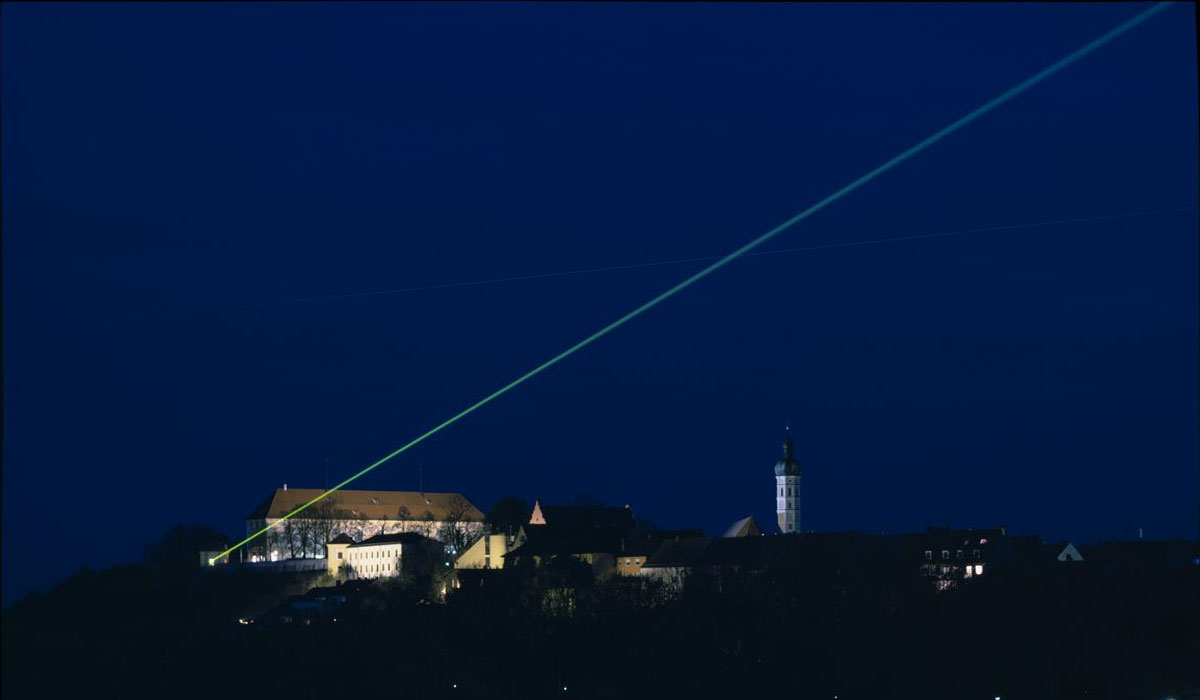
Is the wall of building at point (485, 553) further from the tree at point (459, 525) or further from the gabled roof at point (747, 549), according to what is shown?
the gabled roof at point (747, 549)

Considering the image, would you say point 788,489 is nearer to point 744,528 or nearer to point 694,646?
point 744,528

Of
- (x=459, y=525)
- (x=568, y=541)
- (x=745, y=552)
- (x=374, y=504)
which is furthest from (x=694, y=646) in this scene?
(x=374, y=504)

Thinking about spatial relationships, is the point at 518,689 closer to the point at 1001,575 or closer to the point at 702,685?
the point at 702,685

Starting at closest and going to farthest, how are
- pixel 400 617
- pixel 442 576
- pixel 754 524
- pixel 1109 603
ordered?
pixel 1109 603
pixel 400 617
pixel 442 576
pixel 754 524

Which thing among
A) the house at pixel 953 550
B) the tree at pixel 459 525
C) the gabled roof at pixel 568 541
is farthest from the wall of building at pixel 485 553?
the house at pixel 953 550

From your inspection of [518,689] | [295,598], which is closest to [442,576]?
[295,598]

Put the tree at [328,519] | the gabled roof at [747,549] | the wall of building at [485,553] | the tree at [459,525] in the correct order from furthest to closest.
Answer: the tree at [459,525], the tree at [328,519], the wall of building at [485,553], the gabled roof at [747,549]

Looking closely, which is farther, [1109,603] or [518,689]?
[1109,603]
